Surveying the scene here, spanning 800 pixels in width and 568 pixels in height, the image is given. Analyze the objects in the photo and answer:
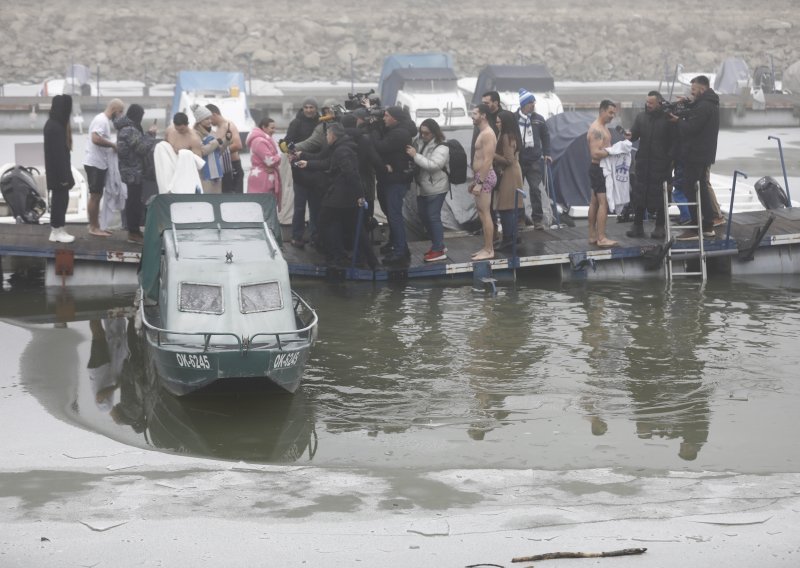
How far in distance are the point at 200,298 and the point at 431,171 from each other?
462cm

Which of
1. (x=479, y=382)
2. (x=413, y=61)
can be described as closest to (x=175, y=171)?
(x=479, y=382)

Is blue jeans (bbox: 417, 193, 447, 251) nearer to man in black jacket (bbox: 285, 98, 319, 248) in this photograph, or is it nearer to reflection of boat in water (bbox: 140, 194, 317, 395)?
man in black jacket (bbox: 285, 98, 319, 248)

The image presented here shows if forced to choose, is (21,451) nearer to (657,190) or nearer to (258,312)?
(258,312)

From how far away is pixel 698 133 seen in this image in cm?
1545

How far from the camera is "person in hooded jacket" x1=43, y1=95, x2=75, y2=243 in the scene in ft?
50.0

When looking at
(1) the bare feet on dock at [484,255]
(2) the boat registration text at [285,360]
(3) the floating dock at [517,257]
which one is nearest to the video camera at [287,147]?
(3) the floating dock at [517,257]

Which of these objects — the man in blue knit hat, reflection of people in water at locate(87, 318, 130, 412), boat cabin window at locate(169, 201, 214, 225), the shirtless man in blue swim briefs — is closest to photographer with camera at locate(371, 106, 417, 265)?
the man in blue knit hat

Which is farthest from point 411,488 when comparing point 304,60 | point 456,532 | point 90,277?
point 304,60

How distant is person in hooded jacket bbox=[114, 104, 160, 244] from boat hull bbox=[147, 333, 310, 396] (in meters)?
4.93

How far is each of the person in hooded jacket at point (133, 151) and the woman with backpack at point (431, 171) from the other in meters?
3.19

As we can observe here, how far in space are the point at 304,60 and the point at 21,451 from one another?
61.7 meters

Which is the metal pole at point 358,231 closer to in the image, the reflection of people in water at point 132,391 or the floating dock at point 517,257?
the floating dock at point 517,257

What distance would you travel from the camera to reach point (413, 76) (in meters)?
38.0

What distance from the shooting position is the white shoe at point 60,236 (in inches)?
627
